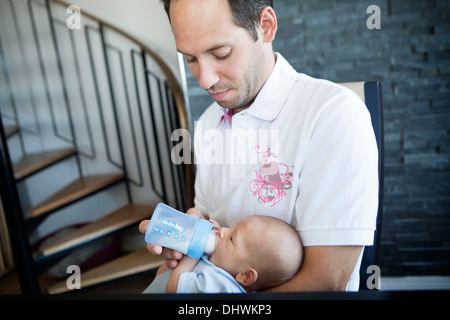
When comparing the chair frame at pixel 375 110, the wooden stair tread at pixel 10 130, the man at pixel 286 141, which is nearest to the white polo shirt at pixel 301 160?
the man at pixel 286 141

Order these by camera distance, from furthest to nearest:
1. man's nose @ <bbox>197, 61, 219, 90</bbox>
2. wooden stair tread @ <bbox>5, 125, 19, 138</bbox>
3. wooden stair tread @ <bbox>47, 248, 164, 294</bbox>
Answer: wooden stair tread @ <bbox>5, 125, 19, 138</bbox>
wooden stair tread @ <bbox>47, 248, 164, 294</bbox>
man's nose @ <bbox>197, 61, 219, 90</bbox>

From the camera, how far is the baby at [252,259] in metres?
0.56

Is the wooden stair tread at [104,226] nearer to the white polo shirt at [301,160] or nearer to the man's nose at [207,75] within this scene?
the white polo shirt at [301,160]

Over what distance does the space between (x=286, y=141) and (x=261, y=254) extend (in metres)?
0.22

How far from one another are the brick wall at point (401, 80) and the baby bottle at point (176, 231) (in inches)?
13.2

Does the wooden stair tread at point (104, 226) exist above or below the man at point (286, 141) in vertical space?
below

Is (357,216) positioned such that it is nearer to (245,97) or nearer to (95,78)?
(245,97)

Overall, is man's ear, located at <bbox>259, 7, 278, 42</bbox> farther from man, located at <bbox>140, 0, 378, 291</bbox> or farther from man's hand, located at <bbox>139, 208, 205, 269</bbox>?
man's hand, located at <bbox>139, 208, 205, 269</bbox>

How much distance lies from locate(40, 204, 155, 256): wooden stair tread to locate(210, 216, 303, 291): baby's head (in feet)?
0.64

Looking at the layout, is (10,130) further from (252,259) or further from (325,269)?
(325,269)

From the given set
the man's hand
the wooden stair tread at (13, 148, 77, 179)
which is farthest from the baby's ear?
the wooden stair tread at (13, 148, 77, 179)

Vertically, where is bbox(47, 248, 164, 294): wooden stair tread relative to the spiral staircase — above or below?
below

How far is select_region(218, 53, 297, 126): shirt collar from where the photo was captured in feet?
2.17

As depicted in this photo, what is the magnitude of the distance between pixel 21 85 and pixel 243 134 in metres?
0.67
